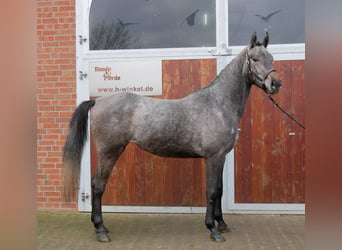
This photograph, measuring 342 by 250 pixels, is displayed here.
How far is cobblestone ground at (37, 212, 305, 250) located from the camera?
12.5 feet

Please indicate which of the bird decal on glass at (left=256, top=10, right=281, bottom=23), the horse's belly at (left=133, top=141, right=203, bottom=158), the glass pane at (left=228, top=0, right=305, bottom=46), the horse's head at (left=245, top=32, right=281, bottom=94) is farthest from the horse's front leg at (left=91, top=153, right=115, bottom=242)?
the bird decal on glass at (left=256, top=10, right=281, bottom=23)

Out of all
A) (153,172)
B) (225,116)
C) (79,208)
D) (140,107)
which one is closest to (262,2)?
(225,116)

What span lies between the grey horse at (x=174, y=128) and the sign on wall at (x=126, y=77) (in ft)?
3.49

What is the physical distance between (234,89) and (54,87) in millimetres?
2745

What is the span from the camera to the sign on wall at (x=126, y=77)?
5.07m

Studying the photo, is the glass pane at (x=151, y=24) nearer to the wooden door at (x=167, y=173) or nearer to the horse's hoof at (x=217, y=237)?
the wooden door at (x=167, y=173)

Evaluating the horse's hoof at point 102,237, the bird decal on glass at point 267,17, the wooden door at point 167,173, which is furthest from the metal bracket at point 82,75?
the bird decal on glass at point 267,17

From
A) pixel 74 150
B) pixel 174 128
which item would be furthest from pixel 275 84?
pixel 74 150

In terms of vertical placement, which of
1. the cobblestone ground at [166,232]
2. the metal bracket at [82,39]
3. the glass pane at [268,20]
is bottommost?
the cobblestone ground at [166,232]

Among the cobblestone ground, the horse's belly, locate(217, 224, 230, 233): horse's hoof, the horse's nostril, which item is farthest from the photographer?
locate(217, 224, 230, 233): horse's hoof

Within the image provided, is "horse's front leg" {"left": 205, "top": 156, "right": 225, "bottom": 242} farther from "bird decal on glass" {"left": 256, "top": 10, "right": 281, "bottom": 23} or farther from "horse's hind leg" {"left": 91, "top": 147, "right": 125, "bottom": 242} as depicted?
"bird decal on glass" {"left": 256, "top": 10, "right": 281, "bottom": 23}

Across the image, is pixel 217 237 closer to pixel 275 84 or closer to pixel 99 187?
pixel 99 187

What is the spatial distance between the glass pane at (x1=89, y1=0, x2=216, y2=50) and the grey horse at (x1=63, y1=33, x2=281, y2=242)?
4.26 feet

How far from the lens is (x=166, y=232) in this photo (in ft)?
14.1
